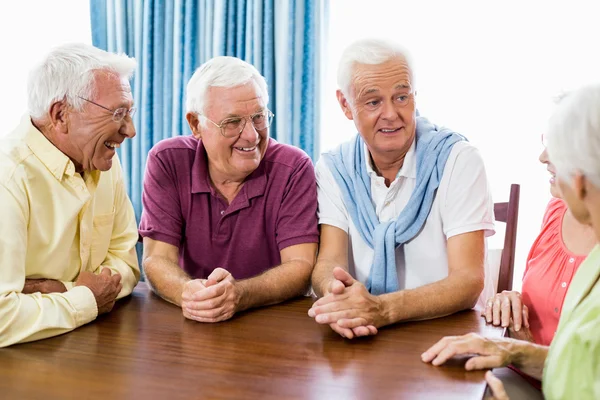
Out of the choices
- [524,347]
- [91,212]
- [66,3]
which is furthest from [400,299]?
[66,3]

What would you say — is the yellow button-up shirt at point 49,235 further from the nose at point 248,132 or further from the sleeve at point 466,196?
the sleeve at point 466,196

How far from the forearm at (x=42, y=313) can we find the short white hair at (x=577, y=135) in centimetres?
117

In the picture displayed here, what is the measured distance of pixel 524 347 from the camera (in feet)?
5.06

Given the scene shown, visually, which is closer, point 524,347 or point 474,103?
point 524,347

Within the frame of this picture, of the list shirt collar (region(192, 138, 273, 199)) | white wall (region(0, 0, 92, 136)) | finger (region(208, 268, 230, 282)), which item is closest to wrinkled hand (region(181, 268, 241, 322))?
finger (region(208, 268, 230, 282))

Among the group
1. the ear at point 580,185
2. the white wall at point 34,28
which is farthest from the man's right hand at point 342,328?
the white wall at point 34,28

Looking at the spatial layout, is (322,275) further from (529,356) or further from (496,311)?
(529,356)

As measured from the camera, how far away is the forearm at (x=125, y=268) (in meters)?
2.01

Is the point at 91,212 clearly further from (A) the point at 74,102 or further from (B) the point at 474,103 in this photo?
(B) the point at 474,103

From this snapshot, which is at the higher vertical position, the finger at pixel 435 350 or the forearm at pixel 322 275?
the finger at pixel 435 350

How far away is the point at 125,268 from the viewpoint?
2049mm

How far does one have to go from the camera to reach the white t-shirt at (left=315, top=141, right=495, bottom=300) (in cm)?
204

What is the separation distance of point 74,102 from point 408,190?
103cm

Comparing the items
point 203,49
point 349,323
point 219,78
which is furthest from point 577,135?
point 203,49
